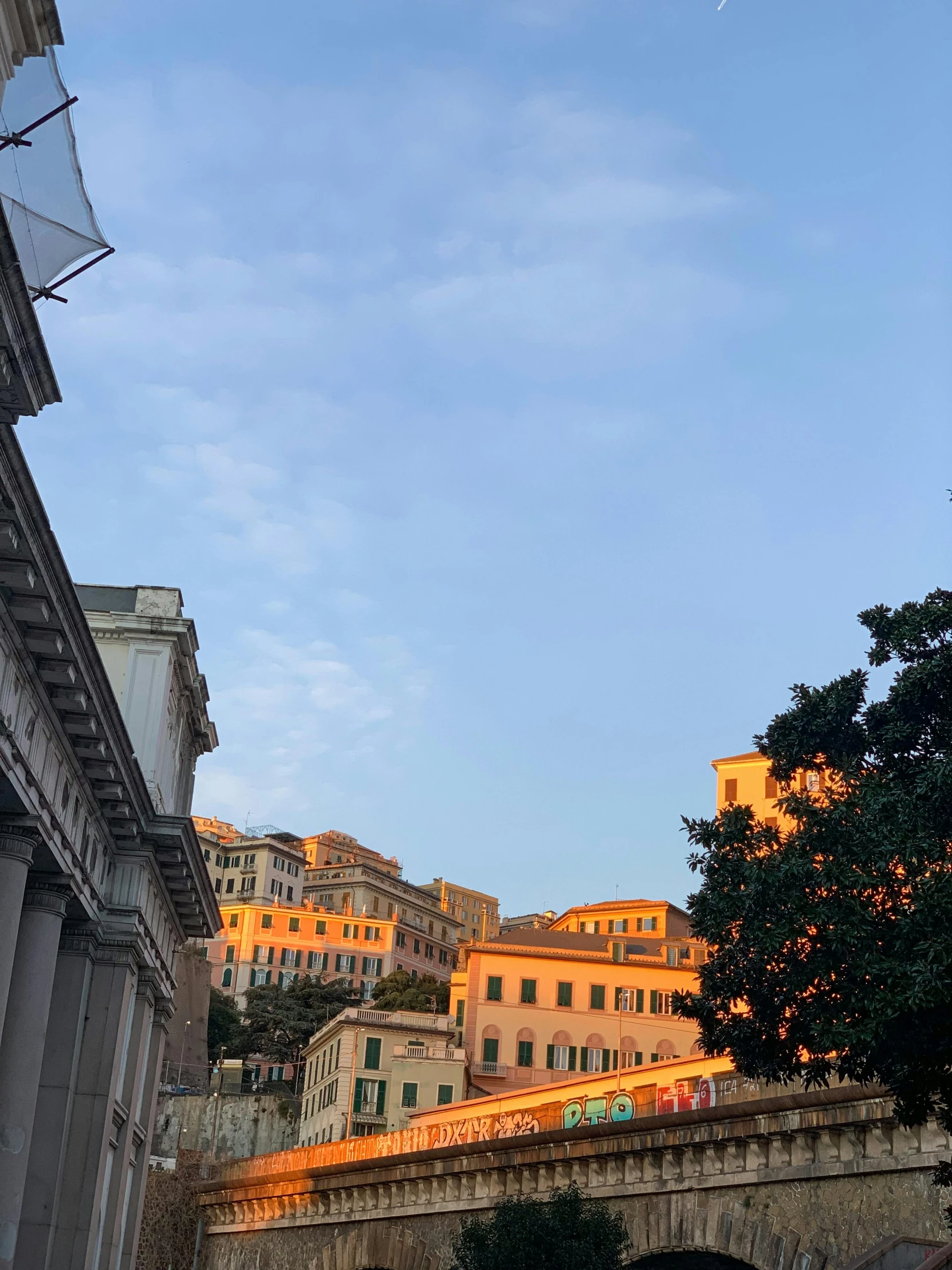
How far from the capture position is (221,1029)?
107 metres

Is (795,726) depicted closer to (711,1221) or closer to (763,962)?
(763,962)

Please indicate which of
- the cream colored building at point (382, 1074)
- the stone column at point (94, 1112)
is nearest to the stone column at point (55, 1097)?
the stone column at point (94, 1112)

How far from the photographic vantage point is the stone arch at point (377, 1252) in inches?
1583

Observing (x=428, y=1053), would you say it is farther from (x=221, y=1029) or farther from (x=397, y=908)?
(x=397, y=908)

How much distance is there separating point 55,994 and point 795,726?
1519 cm

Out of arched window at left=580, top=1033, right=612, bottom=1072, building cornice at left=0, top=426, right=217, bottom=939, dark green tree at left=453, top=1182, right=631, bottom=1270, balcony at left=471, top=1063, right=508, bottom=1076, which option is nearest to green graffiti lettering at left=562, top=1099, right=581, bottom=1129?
dark green tree at left=453, top=1182, right=631, bottom=1270

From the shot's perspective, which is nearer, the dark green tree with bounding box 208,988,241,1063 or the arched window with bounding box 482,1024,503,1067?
the arched window with bounding box 482,1024,503,1067

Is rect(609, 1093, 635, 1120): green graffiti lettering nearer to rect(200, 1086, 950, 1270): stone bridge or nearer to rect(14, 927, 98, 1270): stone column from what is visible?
rect(200, 1086, 950, 1270): stone bridge

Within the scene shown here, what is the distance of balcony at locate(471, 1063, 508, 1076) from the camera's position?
7556cm

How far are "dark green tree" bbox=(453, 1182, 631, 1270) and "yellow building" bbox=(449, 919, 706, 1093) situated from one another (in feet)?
160

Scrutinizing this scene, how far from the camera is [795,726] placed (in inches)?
846

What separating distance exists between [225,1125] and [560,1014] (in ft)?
62.1

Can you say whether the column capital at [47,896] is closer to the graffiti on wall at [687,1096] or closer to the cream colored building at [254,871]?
the graffiti on wall at [687,1096]

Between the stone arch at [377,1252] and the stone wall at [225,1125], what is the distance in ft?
93.7
